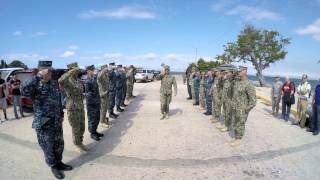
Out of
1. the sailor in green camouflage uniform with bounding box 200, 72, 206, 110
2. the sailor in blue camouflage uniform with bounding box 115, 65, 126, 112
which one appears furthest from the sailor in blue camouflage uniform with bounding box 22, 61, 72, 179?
the sailor in green camouflage uniform with bounding box 200, 72, 206, 110

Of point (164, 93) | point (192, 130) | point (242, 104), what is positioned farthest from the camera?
point (164, 93)

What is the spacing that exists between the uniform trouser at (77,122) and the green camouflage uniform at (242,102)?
3.95 metres

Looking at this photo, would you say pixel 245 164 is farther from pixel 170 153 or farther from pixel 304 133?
pixel 304 133

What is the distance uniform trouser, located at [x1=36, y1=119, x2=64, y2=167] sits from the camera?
625 centimetres

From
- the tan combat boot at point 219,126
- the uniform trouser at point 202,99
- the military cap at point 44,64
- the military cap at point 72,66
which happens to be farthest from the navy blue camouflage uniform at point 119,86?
the military cap at point 44,64

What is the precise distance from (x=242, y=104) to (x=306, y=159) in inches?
77.9

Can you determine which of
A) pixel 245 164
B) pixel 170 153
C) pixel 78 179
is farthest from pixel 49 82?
pixel 245 164

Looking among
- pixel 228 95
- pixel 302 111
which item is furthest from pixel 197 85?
pixel 228 95

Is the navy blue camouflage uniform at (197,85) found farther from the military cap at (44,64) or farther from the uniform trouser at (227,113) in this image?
the military cap at (44,64)

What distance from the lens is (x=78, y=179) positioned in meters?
6.16

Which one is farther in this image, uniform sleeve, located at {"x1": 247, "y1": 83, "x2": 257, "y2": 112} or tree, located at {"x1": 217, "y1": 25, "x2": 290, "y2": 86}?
tree, located at {"x1": 217, "y1": 25, "x2": 290, "y2": 86}

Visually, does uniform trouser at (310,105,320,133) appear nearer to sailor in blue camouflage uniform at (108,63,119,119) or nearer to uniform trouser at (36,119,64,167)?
sailor in blue camouflage uniform at (108,63,119,119)

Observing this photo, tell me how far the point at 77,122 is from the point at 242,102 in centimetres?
417

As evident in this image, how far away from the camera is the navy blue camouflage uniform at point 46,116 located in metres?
6.16
